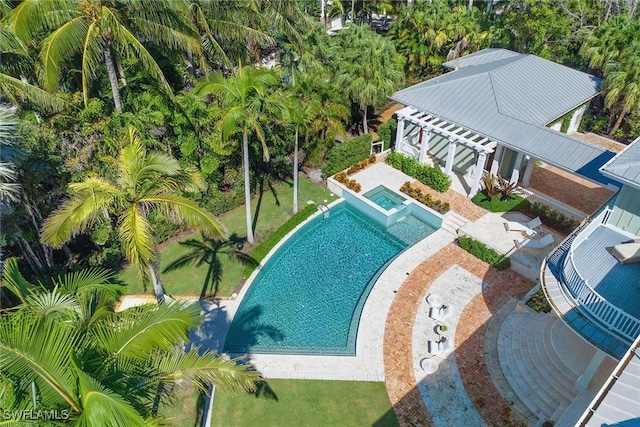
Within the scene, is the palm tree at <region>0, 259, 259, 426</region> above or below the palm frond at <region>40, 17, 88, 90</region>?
below

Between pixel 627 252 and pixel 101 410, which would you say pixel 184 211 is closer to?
pixel 101 410

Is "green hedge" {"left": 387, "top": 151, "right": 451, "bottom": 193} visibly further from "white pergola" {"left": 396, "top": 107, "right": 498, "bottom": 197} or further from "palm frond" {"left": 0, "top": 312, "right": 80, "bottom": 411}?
"palm frond" {"left": 0, "top": 312, "right": 80, "bottom": 411}

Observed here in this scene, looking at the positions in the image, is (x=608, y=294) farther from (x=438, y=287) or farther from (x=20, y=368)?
(x=20, y=368)

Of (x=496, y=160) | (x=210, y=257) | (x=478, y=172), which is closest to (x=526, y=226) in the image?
(x=478, y=172)

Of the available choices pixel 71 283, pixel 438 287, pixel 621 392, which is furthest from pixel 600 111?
pixel 71 283

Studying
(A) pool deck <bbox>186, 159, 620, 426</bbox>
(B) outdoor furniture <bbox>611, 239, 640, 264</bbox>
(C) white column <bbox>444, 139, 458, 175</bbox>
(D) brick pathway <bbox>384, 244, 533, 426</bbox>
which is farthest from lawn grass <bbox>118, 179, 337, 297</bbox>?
(B) outdoor furniture <bbox>611, 239, 640, 264</bbox>

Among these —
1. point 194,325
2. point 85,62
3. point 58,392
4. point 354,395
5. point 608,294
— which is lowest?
point 354,395
